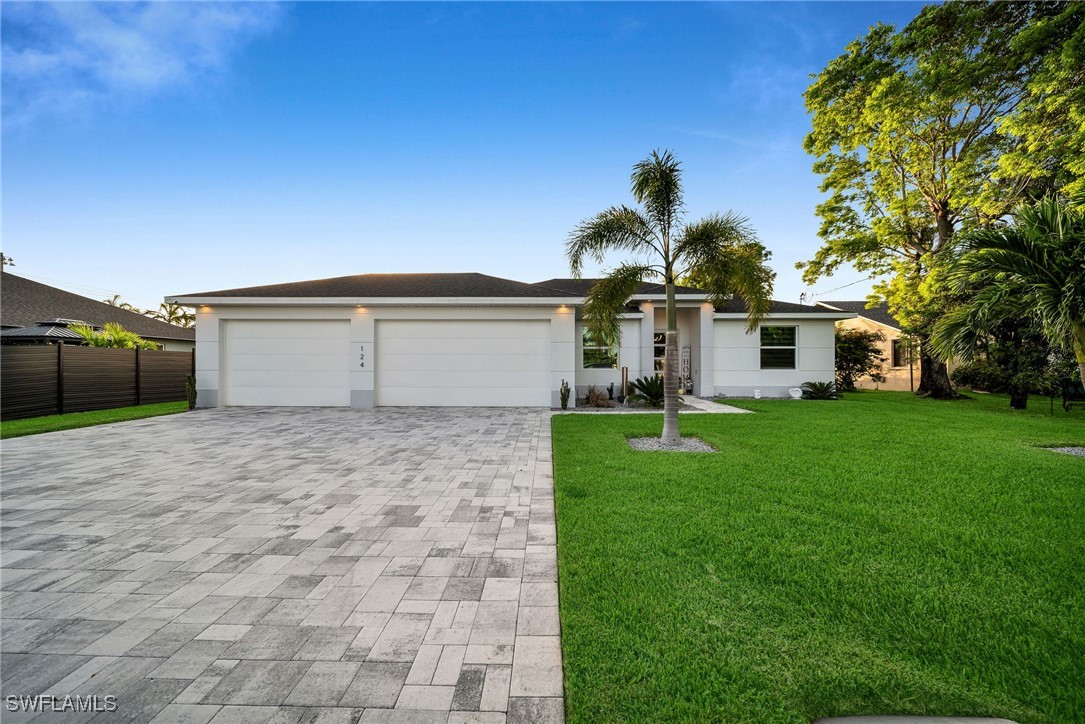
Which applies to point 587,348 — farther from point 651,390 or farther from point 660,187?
point 660,187

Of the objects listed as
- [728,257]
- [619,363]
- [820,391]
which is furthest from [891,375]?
[728,257]

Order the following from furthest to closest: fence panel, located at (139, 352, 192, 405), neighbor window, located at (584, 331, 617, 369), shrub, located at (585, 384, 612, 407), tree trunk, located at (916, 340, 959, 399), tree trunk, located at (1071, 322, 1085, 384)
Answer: tree trunk, located at (916, 340, 959, 399) < neighbor window, located at (584, 331, 617, 369) < fence panel, located at (139, 352, 192, 405) < shrub, located at (585, 384, 612, 407) < tree trunk, located at (1071, 322, 1085, 384)

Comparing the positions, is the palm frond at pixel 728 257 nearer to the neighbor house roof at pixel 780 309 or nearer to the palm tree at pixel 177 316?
the neighbor house roof at pixel 780 309

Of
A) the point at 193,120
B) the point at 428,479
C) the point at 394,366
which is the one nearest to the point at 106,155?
the point at 193,120

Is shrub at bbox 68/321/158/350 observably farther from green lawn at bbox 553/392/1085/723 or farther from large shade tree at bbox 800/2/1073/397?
large shade tree at bbox 800/2/1073/397

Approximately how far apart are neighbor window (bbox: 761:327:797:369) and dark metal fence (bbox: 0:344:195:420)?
20.2m

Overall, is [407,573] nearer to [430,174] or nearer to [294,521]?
[294,521]

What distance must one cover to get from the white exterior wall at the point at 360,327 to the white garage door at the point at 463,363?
25 centimetres

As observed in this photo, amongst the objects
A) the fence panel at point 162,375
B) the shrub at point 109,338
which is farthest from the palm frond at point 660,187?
the shrub at point 109,338

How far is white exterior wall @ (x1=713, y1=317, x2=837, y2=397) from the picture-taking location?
45.3ft

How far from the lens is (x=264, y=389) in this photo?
11945mm

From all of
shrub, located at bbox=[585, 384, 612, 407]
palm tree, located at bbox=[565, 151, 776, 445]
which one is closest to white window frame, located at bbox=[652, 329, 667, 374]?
shrub, located at bbox=[585, 384, 612, 407]

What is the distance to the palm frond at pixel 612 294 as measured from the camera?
23.9 ft

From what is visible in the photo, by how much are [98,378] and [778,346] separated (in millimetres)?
20990
